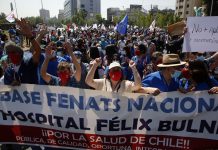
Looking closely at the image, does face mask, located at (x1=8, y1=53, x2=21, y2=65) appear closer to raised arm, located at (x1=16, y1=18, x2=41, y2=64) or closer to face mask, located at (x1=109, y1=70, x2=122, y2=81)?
raised arm, located at (x1=16, y1=18, x2=41, y2=64)

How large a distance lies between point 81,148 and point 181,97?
1.45 m

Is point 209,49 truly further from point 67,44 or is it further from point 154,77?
point 67,44

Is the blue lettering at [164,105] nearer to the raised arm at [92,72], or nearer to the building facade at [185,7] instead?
A: the raised arm at [92,72]

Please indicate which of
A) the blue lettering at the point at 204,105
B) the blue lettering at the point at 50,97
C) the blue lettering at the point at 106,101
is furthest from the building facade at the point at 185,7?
the blue lettering at the point at 50,97

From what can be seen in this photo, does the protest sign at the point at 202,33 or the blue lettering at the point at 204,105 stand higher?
the protest sign at the point at 202,33

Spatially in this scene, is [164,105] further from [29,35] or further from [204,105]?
[29,35]

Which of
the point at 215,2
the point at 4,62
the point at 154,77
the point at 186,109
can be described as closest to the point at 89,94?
the point at 154,77

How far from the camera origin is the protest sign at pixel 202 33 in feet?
16.3

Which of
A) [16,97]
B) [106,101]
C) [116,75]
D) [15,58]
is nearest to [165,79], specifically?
[116,75]

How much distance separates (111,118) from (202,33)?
213 centimetres

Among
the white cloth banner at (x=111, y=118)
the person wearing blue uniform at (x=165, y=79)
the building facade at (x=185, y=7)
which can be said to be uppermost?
the building facade at (x=185, y=7)

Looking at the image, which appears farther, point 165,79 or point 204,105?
point 165,79

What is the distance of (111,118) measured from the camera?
13.2ft

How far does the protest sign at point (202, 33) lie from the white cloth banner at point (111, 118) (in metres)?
1.29
